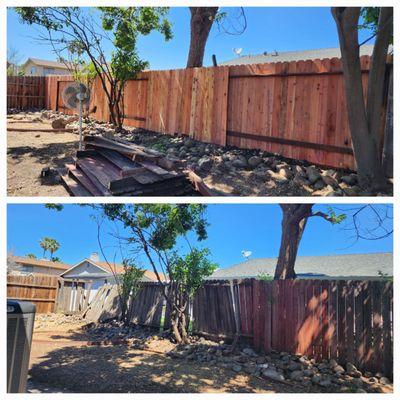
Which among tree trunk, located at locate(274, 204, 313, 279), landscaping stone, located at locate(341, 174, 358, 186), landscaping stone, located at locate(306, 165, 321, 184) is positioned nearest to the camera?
landscaping stone, located at locate(341, 174, 358, 186)

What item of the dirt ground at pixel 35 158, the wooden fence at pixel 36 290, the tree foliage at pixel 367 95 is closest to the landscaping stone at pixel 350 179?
the tree foliage at pixel 367 95

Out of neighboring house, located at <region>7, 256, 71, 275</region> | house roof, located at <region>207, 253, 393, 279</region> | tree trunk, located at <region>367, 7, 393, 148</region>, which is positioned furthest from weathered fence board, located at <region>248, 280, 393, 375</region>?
neighboring house, located at <region>7, 256, 71, 275</region>

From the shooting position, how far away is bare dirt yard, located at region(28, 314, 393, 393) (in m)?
4.12

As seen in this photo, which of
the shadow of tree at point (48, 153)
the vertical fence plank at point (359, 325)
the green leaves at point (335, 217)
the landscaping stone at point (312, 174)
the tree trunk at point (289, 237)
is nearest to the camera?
the vertical fence plank at point (359, 325)

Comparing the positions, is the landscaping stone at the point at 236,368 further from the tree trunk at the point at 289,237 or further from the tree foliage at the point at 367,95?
the tree foliage at the point at 367,95

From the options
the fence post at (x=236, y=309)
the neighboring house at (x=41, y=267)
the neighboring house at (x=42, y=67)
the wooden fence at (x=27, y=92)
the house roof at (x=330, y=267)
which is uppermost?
the neighboring house at (x=42, y=67)

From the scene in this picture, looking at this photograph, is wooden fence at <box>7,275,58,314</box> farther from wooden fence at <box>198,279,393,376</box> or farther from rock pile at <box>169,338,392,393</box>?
rock pile at <box>169,338,392,393</box>

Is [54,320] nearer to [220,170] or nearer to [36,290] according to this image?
[36,290]

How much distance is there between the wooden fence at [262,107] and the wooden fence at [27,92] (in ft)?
23.5

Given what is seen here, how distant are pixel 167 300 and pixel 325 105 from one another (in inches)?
146

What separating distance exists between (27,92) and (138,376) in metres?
13.0

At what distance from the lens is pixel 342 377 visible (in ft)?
13.9

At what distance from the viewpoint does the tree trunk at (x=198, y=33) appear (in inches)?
348
